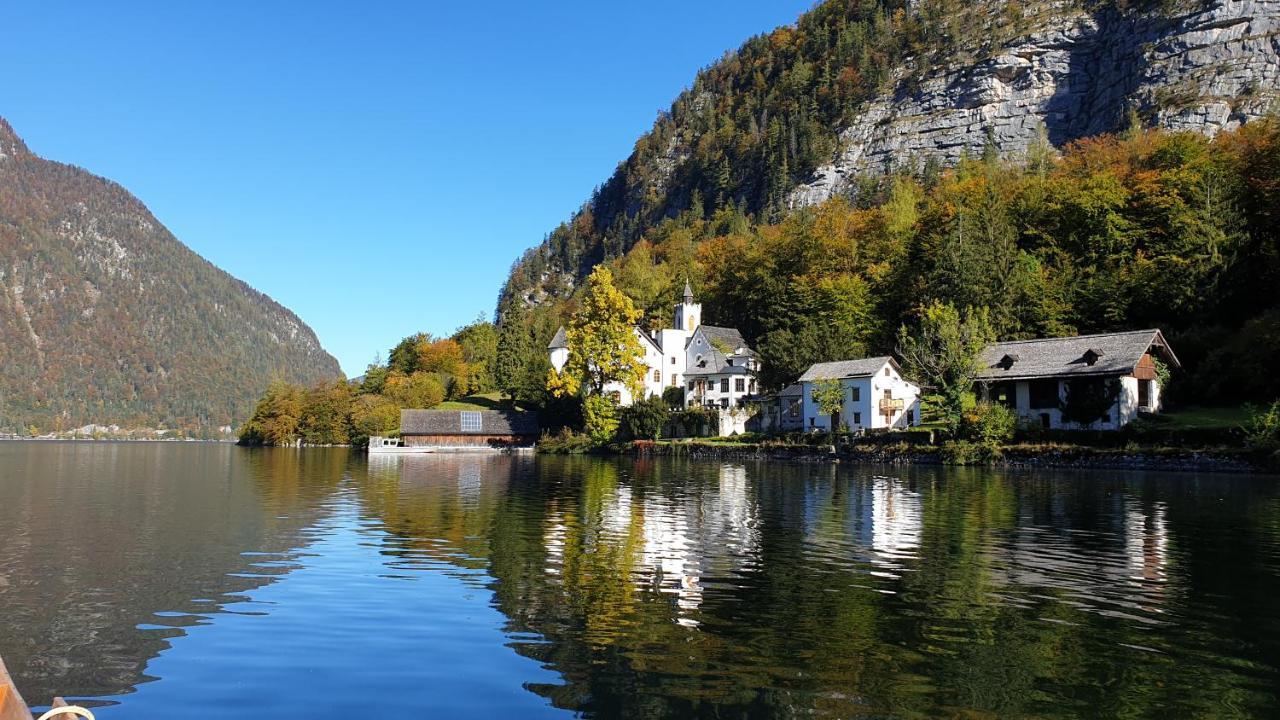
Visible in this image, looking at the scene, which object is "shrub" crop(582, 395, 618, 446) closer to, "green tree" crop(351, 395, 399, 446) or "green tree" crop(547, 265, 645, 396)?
"green tree" crop(547, 265, 645, 396)

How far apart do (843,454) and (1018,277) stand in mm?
33032

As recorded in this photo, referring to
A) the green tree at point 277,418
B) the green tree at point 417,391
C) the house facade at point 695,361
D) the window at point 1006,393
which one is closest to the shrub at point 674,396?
the house facade at point 695,361

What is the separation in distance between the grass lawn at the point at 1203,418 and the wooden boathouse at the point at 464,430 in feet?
221

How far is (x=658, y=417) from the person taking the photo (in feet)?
277

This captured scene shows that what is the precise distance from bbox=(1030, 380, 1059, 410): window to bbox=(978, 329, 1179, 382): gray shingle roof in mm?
1124

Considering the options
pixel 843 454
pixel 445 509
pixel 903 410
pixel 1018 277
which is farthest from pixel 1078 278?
pixel 445 509

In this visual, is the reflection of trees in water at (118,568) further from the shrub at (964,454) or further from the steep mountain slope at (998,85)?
the steep mountain slope at (998,85)

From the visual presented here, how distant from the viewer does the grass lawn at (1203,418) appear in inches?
2194

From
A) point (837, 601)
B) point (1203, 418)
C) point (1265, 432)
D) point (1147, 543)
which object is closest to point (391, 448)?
point (1203, 418)

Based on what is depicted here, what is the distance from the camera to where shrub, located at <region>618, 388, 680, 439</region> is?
277 ft

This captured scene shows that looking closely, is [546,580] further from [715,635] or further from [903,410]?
[903,410]

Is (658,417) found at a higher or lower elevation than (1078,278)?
lower

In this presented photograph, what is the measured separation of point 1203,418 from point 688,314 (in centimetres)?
6688

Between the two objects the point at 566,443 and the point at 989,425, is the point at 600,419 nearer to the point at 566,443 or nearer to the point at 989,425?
the point at 566,443
